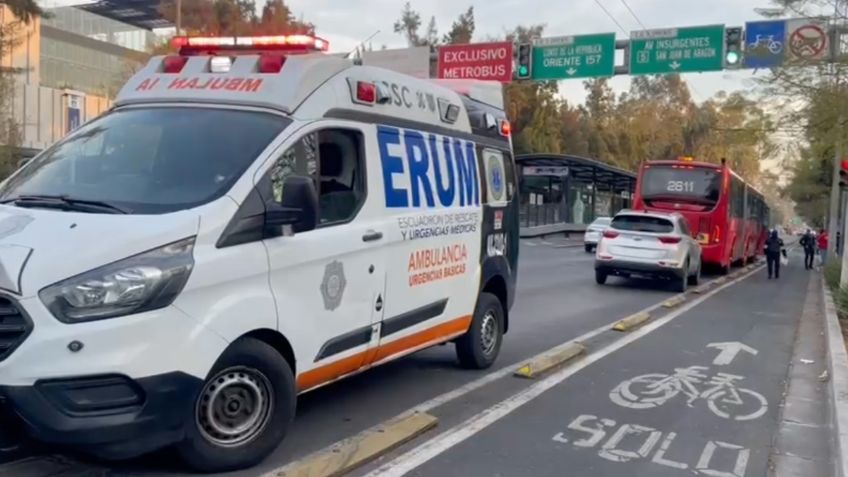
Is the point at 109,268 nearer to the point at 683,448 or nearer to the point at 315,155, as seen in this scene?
the point at 315,155

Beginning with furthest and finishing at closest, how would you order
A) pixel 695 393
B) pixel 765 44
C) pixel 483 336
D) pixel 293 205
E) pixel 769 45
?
1. pixel 765 44
2. pixel 769 45
3. pixel 483 336
4. pixel 695 393
5. pixel 293 205

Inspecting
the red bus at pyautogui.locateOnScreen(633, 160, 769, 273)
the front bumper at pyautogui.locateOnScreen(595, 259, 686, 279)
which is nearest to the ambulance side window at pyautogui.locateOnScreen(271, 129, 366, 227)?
the front bumper at pyautogui.locateOnScreen(595, 259, 686, 279)

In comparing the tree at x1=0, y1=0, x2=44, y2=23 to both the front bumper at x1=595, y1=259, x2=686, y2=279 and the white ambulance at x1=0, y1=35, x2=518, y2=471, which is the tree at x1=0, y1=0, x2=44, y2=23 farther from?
the white ambulance at x1=0, y1=35, x2=518, y2=471

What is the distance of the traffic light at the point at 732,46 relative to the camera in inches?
921

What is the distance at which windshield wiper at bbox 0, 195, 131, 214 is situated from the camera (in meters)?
4.57

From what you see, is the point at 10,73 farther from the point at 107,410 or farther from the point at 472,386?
the point at 107,410

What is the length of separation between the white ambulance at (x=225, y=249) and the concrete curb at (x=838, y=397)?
3.03 meters

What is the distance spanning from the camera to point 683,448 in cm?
597

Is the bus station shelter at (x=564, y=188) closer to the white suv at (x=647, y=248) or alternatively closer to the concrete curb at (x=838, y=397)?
the white suv at (x=647, y=248)

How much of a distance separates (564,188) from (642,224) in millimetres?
33727

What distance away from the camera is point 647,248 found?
18.2 meters

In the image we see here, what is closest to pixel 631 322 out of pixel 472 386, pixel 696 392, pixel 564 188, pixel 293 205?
pixel 696 392

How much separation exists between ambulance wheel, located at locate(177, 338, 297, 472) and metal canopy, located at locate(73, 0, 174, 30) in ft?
145

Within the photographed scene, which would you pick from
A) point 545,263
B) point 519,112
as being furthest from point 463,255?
point 519,112
